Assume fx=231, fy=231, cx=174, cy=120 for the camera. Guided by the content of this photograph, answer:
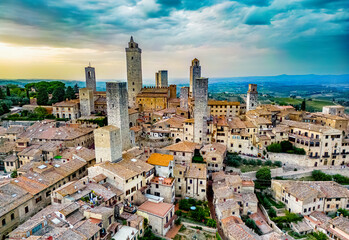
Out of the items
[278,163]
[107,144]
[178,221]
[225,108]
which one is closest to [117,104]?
[107,144]

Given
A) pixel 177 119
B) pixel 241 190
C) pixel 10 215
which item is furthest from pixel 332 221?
pixel 10 215

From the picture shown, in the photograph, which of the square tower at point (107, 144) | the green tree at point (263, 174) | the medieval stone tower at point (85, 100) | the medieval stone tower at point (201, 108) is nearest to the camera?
the square tower at point (107, 144)

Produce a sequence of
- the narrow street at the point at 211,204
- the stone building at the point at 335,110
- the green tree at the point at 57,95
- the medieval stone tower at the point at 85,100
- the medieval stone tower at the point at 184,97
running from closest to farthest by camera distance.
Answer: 1. the narrow street at the point at 211,204
2. the stone building at the point at 335,110
3. the medieval stone tower at the point at 85,100
4. the medieval stone tower at the point at 184,97
5. the green tree at the point at 57,95

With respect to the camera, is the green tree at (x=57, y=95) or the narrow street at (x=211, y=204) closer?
the narrow street at (x=211, y=204)

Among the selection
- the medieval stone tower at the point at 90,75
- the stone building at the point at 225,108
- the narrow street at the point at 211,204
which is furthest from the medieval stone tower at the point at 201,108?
the medieval stone tower at the point at 90,75

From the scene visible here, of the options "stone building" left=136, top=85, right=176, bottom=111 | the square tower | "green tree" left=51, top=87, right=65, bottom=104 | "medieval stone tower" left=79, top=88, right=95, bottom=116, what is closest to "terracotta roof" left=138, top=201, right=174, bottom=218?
the square tower

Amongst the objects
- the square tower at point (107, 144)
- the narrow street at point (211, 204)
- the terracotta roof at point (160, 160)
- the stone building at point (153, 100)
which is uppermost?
the stone building at point (153, 100)

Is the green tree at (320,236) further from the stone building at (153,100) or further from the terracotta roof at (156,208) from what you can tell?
the stone building at (153,100)

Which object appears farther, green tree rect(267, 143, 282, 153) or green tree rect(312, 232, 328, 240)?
green tree rect(267, 143, 282, 153)

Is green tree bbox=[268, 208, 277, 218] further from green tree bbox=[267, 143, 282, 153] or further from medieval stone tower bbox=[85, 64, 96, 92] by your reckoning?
medieval stone tower bbox=[85, 64, 96, 92]
